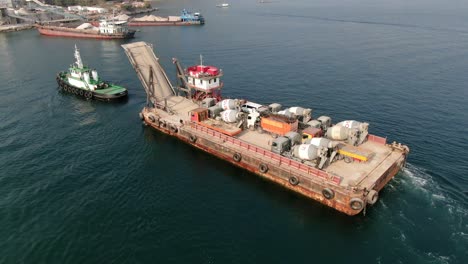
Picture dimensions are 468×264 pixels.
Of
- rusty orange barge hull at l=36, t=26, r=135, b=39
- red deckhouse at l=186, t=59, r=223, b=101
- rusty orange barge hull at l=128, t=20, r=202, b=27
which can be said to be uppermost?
rusty orange barge hull at l=128, t=20, r=202, b=27

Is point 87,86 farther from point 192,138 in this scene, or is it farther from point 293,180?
point 293,180

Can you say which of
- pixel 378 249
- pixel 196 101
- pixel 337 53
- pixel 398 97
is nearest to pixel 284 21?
pixel 337 53

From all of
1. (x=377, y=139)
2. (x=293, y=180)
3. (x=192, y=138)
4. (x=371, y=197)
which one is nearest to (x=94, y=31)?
(x=192, y=138)

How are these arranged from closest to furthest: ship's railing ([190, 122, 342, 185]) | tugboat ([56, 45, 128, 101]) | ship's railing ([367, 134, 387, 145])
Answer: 1. ship's railing ([190, 122, 342, 185])
2. ship's railing ([367, 134, 387, 145])
3. tugboat ([56, 45, 128, 101])

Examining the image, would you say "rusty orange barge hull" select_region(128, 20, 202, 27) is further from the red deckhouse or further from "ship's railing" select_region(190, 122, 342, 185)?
"ship's railing" select_region(190, 122, 342, 185)

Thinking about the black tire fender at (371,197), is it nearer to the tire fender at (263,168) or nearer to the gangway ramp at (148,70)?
the tire fender at (263,168)

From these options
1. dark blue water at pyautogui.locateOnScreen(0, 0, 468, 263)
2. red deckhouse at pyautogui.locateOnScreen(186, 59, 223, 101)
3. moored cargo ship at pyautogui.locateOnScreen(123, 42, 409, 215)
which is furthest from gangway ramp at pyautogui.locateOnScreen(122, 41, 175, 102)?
red deckhouse at pyautogui.locateOnScreen(186, 59, 223, 101)

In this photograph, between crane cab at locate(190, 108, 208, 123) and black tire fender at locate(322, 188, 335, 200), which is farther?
crane cab at locate(190, 108, 208, 123)

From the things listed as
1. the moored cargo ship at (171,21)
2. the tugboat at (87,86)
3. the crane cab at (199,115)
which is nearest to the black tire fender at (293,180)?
the crane cab at (199,115)
